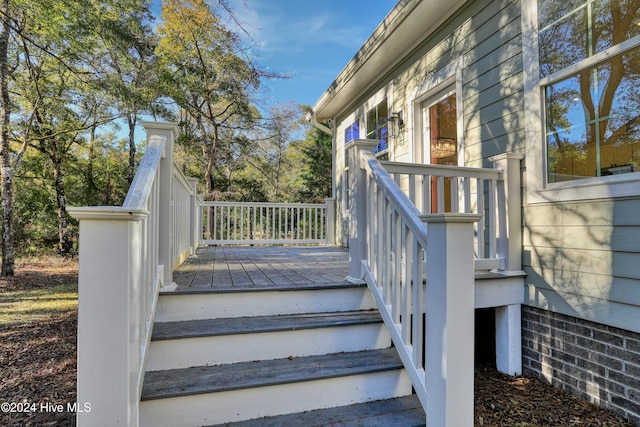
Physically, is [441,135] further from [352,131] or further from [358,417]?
[358,417]

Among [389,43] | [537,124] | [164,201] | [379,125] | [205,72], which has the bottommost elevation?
[164,201]

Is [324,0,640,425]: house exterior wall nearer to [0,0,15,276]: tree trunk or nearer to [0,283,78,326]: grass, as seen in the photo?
[0,283,78,326]: grass

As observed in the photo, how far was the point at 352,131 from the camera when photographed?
20.8ft

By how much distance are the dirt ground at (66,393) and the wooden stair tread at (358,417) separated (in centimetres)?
55

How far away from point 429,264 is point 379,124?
4.15 metres

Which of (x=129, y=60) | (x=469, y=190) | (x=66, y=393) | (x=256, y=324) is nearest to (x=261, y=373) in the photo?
(x=256, y=324)

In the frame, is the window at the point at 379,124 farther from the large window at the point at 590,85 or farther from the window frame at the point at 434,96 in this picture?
the large window at the point at 590,85

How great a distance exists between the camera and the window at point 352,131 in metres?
6.10

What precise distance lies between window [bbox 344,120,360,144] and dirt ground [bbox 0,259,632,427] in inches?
172

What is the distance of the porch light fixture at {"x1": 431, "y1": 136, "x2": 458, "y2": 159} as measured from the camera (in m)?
3.76

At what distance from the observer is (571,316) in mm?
2314

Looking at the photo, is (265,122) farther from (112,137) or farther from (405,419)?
(405,419)

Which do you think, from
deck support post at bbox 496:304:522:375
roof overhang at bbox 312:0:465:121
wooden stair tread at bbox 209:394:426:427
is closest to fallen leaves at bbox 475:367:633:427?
deck support post at bbox 496:304:522:375

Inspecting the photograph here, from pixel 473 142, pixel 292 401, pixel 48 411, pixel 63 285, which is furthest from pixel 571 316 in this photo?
pixel 63 285
